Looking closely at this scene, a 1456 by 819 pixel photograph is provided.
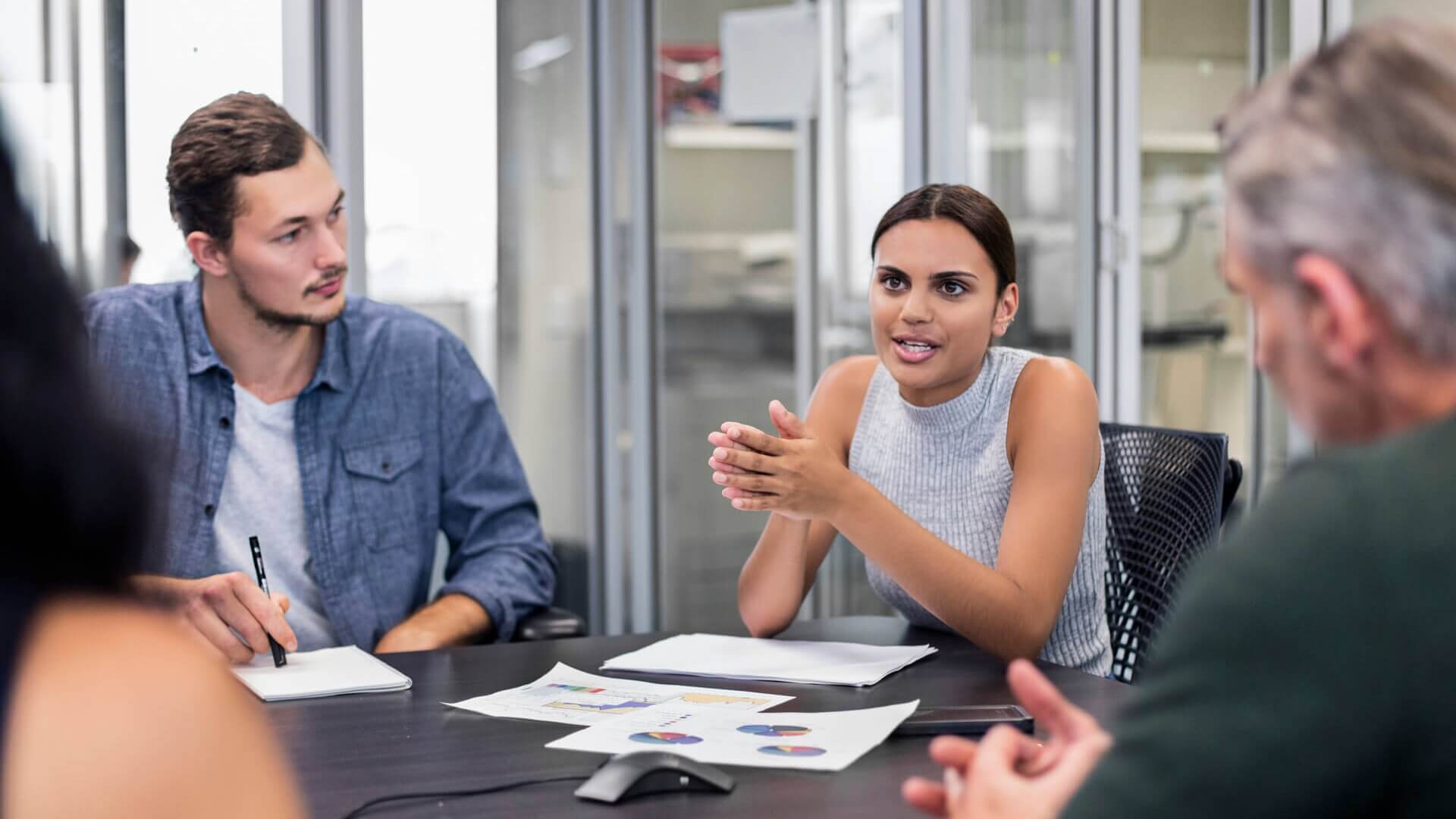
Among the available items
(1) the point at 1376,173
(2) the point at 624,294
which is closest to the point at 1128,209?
(2) the point at 624,294

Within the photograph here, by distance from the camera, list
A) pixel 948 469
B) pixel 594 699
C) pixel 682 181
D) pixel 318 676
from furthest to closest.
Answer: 1. pixel 682 181
2. pixel 948 469
3. pixel 318 676
4. pixel 594 699

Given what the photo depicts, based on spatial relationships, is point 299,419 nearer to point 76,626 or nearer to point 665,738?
point 665,738

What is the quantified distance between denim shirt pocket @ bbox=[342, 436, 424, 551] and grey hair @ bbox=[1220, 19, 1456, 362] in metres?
1.82

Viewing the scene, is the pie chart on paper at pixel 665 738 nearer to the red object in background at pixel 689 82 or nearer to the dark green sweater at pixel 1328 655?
the dark green sweater at pixel 1328 655

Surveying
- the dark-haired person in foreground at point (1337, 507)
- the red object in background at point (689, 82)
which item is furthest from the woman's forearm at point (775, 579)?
the red object in background at point (689, 82)

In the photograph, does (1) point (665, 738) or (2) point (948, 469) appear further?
(2) point (948, 469)

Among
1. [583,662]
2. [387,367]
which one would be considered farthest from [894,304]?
[387,367]

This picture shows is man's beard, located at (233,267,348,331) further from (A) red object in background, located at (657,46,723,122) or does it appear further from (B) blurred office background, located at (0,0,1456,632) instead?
(A) red object in background, located at (657,46,723,122)

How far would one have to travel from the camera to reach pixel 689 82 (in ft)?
13.5

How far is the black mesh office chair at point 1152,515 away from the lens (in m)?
1.88

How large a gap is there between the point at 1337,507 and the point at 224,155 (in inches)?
81.6

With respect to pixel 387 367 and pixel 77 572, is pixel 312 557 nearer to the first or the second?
pixel 387 367

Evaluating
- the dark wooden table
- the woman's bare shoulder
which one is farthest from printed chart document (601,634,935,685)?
the woman's bare shoulder

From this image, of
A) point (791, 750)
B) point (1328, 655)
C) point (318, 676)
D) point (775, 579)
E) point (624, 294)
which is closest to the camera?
point (1328, 655)
